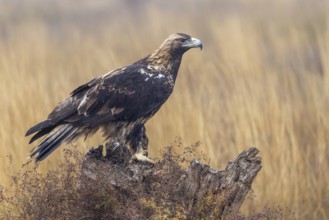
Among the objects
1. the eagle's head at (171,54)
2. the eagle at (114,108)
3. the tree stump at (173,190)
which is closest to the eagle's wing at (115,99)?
the eagle at (114,108)

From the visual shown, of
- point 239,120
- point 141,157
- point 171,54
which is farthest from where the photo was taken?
point 239,120

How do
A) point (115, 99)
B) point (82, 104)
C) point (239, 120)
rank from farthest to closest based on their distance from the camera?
point (239, 120) < point (115, 99) < point (82, 104)

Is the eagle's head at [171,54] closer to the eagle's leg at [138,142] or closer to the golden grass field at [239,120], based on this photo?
the eagle's leg at [138,142]

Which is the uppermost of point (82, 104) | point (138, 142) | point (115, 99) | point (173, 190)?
point (115, 99)

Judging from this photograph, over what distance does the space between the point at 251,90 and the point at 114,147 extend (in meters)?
2.67

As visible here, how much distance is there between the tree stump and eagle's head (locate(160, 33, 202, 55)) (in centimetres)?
155

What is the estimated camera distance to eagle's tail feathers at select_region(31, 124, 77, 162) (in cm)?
578

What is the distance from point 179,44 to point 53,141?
1.27 m

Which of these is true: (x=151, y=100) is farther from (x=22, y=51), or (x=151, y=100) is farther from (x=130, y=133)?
(x=22, y=51)

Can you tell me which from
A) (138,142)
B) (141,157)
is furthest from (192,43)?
(141,157)

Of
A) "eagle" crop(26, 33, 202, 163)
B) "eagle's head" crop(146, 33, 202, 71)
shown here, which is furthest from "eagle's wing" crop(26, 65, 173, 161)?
"eagle's head" crop(146, 33, 202, 71)

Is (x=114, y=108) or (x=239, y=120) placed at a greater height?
(x=239, y=120)

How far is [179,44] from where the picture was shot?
6.62 m

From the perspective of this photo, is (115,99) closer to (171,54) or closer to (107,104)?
(107,104)
